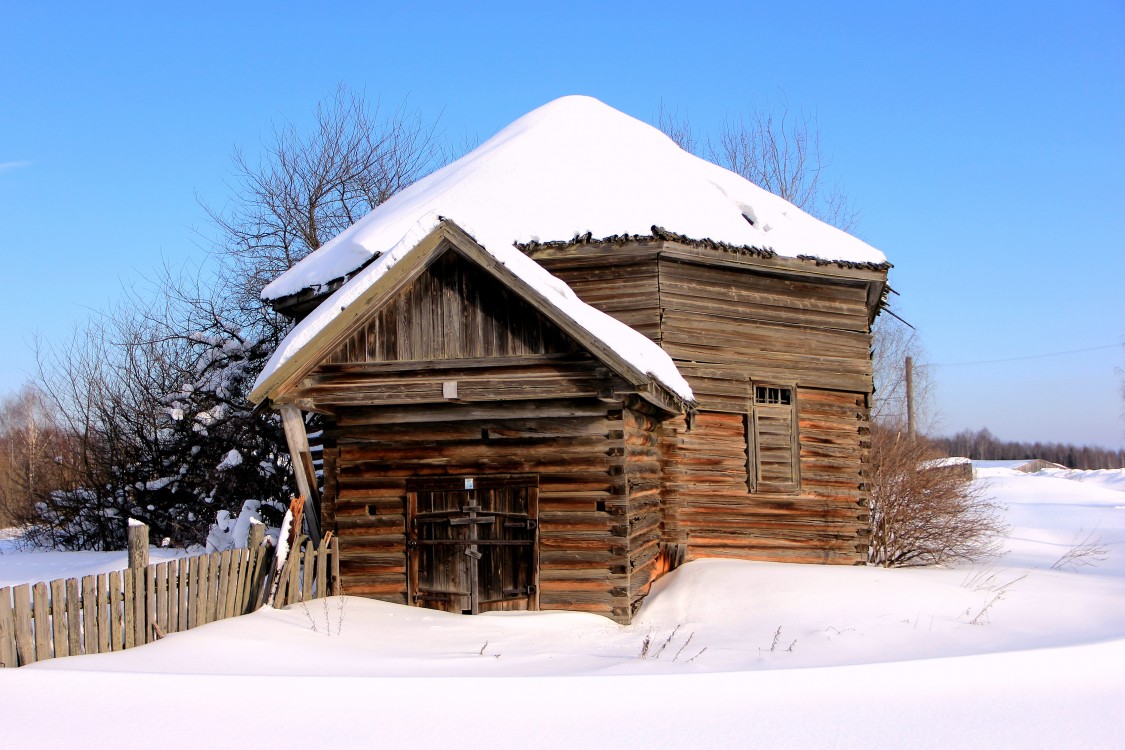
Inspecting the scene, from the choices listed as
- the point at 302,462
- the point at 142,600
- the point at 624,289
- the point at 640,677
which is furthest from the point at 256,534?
the point at 624,289

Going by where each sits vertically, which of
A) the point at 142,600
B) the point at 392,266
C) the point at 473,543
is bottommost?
the point at 142,600

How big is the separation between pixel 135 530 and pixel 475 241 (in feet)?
15.7

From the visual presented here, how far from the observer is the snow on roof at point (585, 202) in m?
14.8

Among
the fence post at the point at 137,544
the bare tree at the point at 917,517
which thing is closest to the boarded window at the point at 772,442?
the bare tree at the point at 917,517

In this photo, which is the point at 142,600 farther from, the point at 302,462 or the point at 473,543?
the point at 473,543

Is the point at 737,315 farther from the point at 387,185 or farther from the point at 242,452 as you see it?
the point at 387,185

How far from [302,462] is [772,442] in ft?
25.1

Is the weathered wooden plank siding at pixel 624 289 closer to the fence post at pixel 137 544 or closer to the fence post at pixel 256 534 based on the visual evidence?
the fence post at pixel 256 534

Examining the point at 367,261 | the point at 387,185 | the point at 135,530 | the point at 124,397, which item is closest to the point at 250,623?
the point at 135,530

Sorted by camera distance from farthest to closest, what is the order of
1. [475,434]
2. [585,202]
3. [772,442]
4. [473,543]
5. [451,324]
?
[772,442]
[585,202]
[475,434]
[473,543]
[451,324]

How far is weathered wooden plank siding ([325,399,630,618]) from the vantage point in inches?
433

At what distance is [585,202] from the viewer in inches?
599

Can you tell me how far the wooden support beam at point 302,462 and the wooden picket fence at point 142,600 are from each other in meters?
0.92

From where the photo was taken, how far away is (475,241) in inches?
414
